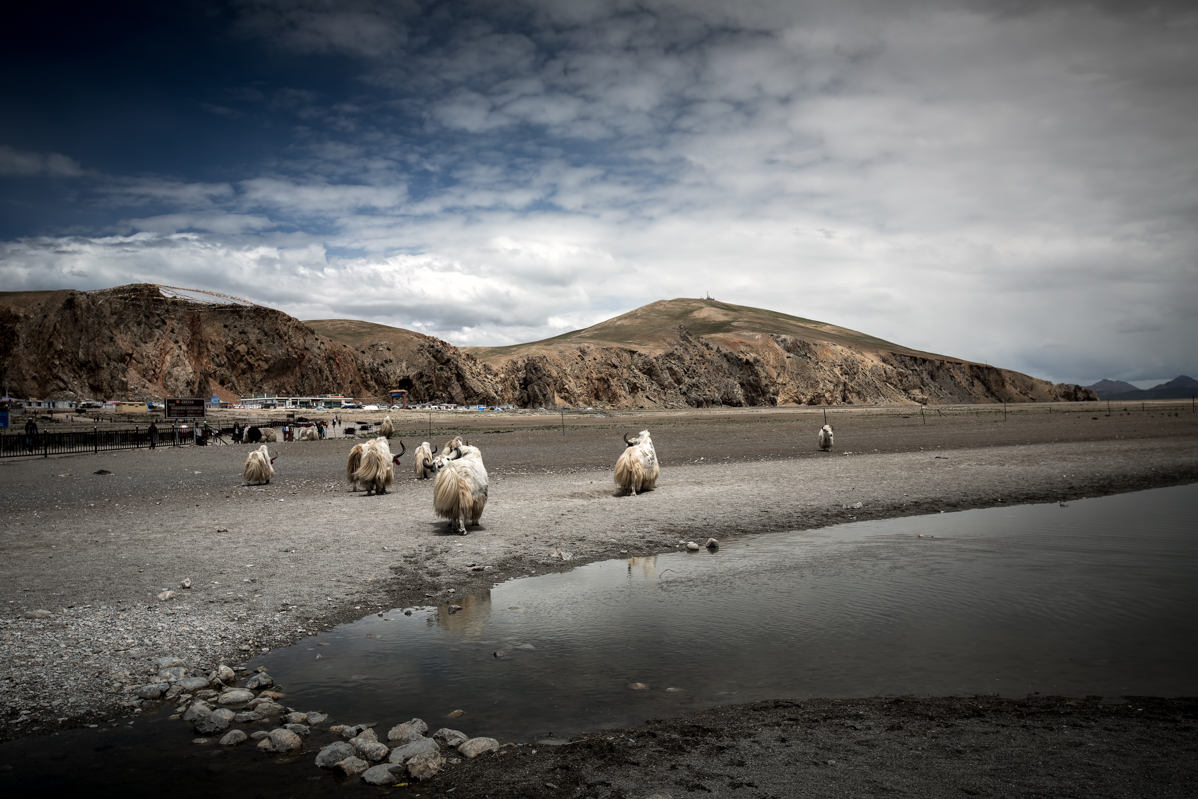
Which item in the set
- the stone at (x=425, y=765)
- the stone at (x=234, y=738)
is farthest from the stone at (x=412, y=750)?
the stone at (x=234, y=738)

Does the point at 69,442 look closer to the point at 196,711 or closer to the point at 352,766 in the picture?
the point at 196,711

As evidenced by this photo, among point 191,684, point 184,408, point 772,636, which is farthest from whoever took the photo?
point 184,408

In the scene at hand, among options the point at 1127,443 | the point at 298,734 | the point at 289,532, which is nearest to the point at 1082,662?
the point at 298,734

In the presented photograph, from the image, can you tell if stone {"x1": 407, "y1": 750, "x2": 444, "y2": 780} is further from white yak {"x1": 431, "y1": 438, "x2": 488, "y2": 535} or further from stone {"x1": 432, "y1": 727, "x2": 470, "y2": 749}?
white yak {"x1": 431, "y1": 438, "x2": 488, "y2": 535}

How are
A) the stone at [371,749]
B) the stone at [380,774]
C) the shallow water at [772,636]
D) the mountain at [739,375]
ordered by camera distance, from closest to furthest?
1. the stone at [380,774]
2. the stone at [371,749]
3. the shallow water at [772,636]
4. the mountain at [739,375]

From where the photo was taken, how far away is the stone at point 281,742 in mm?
4498

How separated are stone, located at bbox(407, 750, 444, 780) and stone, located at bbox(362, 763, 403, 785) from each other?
11cm

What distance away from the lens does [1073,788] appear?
368cm

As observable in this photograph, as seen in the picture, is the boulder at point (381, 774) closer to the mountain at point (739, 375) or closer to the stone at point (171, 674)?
the stone at point (171, 674)

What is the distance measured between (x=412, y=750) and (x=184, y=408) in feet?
108

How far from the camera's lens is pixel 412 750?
4301 mm

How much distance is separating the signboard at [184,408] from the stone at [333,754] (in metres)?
32.0

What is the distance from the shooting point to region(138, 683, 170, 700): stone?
17.4 ft

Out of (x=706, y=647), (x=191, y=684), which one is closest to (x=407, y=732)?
(x=191, y=684)
